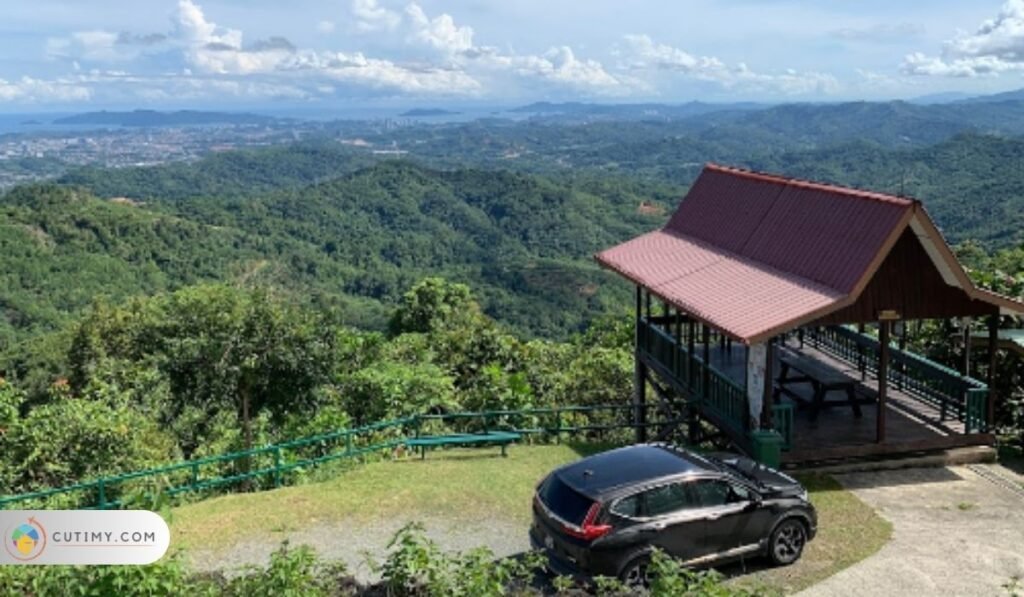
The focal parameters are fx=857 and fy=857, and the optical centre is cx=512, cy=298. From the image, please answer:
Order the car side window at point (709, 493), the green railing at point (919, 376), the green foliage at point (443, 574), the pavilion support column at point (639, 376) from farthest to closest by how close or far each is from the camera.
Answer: the pavilion support column at point (639, 376) → the green railing at point (919, 376) → the car side window at point (709, 493) → the green foliage at point (443, 574)

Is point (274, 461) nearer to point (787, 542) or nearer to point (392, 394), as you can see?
point (392, 394)

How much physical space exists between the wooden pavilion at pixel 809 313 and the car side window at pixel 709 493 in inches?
123

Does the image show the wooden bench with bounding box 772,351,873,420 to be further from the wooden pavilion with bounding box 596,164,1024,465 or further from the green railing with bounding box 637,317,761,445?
the green railing with bounding box 637,317,761,445

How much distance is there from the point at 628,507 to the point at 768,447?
15.7 feet

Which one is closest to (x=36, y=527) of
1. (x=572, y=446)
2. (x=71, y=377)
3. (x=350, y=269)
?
(x=572, y=446)

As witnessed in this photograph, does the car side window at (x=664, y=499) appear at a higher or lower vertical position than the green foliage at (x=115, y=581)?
lower

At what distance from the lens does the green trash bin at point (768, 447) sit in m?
13.4

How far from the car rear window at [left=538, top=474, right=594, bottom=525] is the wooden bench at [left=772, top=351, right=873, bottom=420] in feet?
24.5

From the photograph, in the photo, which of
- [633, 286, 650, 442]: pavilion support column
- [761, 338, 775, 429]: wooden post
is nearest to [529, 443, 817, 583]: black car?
[761, 338, 775, 429]: wooden post

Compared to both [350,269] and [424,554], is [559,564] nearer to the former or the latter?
[424,554]

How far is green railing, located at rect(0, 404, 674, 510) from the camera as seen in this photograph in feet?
43.1

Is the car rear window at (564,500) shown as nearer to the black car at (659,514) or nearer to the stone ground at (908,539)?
the black car at (659,514)

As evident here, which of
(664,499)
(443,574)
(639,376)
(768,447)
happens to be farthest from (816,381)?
(443,574)
